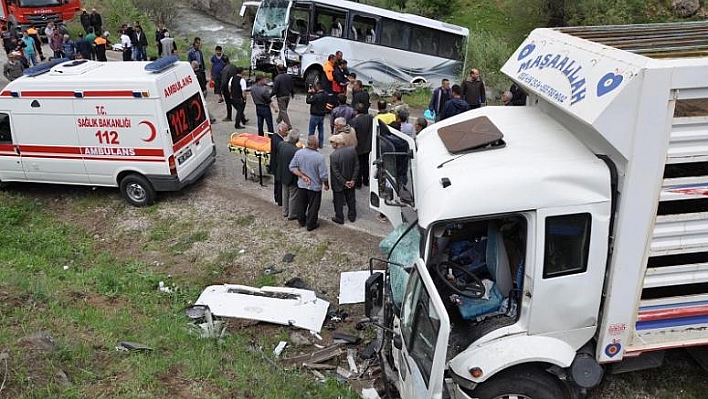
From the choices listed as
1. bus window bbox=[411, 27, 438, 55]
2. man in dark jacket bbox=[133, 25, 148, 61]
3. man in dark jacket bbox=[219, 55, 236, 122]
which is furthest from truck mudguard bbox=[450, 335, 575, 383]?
man in dark jacket bbox=[133, 25, 148, 61]

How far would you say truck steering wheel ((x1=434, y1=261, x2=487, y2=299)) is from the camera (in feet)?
16.3

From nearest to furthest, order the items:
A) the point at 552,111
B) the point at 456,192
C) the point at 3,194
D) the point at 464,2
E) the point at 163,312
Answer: the point at 456,192 < the point at 552,111 < the point at 163,312 < the point at 3,194 < the point at 464,2

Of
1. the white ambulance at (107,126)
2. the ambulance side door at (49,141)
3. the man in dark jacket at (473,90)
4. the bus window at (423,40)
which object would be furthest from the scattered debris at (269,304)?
the bus window at (423,40)

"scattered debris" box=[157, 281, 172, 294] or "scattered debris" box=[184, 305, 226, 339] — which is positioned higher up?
"scattered debris" box=[184, 305, 226, 339]

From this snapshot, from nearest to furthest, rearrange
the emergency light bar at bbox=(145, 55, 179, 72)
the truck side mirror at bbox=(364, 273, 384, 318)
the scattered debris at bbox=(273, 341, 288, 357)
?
the truck side mirror at bbox=(364, 273, 384, 318) → the scattered debris at bbox=(273, 341, 288, 357) → the emergency light bar at bbox=(145, 55, 179, 72)

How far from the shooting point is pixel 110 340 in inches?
257

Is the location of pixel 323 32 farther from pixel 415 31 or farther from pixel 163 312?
pixel 163 312

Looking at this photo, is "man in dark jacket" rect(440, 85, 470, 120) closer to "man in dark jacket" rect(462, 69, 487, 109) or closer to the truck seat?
"man in dark jacket" rect(462, 69, 487, 109)

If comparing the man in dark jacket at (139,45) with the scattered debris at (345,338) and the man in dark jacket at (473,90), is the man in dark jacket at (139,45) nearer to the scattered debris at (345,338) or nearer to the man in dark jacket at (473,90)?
the man in dark jacket at (473,90)

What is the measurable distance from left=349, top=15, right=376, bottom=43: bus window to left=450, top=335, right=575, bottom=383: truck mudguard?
14730mm

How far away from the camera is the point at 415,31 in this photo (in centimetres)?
1909

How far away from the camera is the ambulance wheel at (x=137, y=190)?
10.6 metres

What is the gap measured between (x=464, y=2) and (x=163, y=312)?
1118 inches

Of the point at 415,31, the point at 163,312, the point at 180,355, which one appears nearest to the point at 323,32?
the point at 415,31
